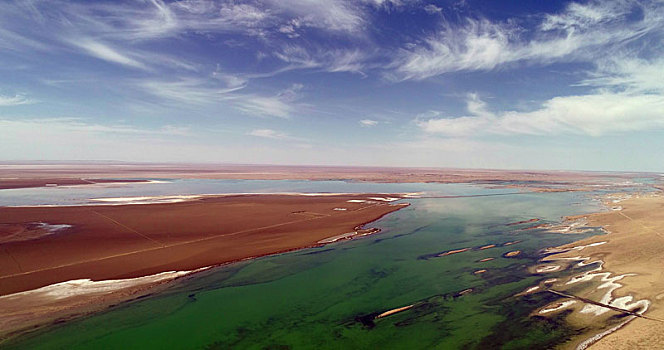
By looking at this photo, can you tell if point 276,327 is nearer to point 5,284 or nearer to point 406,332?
point 406,332

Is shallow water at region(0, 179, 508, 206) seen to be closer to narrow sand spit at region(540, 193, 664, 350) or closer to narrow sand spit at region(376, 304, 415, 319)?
narrow sand spit at region(540, 193, 664, 350)

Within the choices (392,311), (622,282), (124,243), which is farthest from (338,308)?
(124,243)

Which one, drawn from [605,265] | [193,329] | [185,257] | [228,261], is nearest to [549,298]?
[605,265]

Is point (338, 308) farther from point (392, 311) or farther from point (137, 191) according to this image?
point (137, 191)

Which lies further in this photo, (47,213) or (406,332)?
(47,213)

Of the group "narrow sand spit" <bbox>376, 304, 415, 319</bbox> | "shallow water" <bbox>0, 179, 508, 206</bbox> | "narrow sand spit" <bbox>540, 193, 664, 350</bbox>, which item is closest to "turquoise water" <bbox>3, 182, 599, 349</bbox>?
"narrow sand spit" <bbox>376, 304, 415, 319</bbox>

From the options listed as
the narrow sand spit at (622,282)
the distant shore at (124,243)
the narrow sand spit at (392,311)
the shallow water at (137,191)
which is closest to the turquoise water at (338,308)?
the narrow sand spit at (392,311)

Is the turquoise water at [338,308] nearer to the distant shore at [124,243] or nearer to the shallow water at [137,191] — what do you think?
the distant shore at [124,243]
